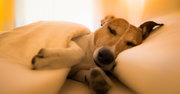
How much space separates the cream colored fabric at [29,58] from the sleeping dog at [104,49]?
8 cm

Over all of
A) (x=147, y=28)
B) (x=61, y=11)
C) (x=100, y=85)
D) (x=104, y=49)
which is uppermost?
(x=61, y=11)

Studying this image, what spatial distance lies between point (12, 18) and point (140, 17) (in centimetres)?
304

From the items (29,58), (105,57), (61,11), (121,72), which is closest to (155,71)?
(121,72)

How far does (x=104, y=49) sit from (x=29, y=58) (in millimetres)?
502

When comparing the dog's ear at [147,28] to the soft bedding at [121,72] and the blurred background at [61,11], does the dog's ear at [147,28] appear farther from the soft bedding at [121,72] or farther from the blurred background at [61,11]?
the blurred background at [61,11]

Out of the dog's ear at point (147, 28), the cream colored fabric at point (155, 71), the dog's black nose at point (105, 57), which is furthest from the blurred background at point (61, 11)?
the cream colored fabric at point (155, 71)

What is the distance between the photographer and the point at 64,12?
255 cm

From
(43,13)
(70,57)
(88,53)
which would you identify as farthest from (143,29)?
(43,13)

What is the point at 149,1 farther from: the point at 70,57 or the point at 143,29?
the point at 70,57

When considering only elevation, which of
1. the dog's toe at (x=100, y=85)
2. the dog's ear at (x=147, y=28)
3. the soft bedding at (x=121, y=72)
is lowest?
the dog's toe at (x=100, y=85)

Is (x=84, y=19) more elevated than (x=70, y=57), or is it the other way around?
(x=84, y=19)

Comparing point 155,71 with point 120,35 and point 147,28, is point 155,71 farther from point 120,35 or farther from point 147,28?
point 147,28

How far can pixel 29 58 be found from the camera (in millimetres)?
674

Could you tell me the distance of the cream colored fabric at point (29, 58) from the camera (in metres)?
0.42
